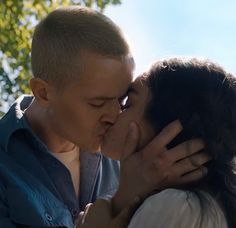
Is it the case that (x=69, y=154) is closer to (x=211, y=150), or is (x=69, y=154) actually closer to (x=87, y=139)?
(x=87, y=139)

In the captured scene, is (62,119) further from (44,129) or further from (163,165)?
(163,165)

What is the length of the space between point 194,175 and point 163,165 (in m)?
0.12

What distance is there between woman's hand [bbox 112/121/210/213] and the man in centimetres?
36

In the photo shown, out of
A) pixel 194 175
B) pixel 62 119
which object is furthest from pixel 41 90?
pixel 194 175

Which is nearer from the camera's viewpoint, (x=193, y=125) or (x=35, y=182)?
(x=193, y=125)

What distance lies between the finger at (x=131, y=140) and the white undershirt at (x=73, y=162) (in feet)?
2.24

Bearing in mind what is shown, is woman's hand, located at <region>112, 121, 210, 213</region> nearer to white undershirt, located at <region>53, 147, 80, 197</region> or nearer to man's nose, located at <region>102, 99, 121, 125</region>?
man's nose, located at <region>102, 99, 121, 125</region>

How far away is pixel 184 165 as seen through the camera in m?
2.59

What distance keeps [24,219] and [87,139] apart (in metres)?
0.45

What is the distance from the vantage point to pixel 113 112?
299cm

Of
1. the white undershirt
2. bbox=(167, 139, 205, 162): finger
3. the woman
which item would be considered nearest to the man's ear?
the white undershirt

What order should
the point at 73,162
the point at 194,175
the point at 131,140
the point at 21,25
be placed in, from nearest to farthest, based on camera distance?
the point at 194,175 < the point at 131,140 < the point at 73,162 < the point at 21,25

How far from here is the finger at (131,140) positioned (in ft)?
8.82

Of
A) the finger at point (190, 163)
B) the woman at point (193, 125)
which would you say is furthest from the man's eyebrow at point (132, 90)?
the finger at point (190, 163)
